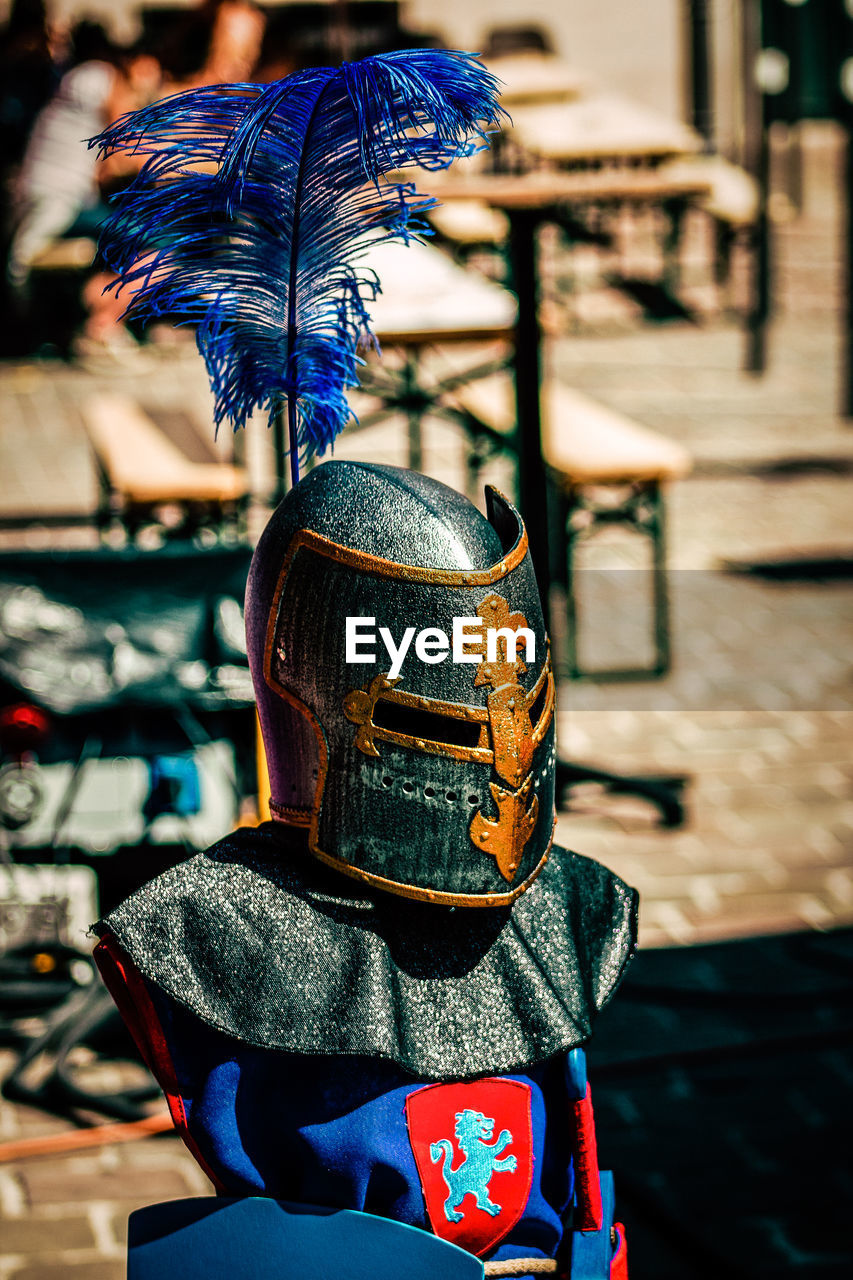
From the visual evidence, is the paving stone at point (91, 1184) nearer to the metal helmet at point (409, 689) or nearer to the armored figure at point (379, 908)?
the armored figure at point (379, 908)

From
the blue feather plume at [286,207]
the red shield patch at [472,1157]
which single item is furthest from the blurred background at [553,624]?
the red shield patch at [472,1157]

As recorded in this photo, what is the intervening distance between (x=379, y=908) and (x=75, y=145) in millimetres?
10298

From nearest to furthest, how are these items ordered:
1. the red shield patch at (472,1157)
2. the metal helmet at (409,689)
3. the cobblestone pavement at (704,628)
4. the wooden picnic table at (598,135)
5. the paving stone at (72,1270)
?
1. the metal helmet at (409,689)
2. the red shield patch at (472,1157)
3. the paving stone at (72,1270)
4. the cobblestone pavement at (704,628)
5. the wooden picnic table at (598,135)

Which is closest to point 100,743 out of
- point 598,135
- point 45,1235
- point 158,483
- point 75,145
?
point 45,1235

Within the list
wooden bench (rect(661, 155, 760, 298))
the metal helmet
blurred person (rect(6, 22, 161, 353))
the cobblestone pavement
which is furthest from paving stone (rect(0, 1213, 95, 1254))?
wooden bench (rect(661, 155, 760, 298))

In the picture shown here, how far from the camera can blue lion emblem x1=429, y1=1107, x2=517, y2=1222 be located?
70.2 inches

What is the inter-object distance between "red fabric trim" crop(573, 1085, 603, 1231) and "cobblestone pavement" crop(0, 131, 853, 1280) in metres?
1.68

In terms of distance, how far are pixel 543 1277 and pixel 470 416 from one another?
4.19 m

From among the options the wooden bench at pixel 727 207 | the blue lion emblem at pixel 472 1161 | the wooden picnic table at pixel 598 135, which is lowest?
the blue lion emblem at pixel 472 1161

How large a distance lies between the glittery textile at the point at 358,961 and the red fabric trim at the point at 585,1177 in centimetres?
17

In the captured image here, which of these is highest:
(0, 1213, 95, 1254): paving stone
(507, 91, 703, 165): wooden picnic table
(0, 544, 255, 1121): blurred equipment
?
(507, 91, 703, 165): wooden picnic table

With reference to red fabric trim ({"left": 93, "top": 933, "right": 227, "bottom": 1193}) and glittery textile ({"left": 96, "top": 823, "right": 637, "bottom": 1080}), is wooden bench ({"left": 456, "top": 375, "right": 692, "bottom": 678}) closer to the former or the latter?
glittery textile ({"left": 96, "top": 823, "right": 637, "bottom": 1080})

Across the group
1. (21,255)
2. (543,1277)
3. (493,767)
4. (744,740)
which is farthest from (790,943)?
(21,255)

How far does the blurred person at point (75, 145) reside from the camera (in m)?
10.5
